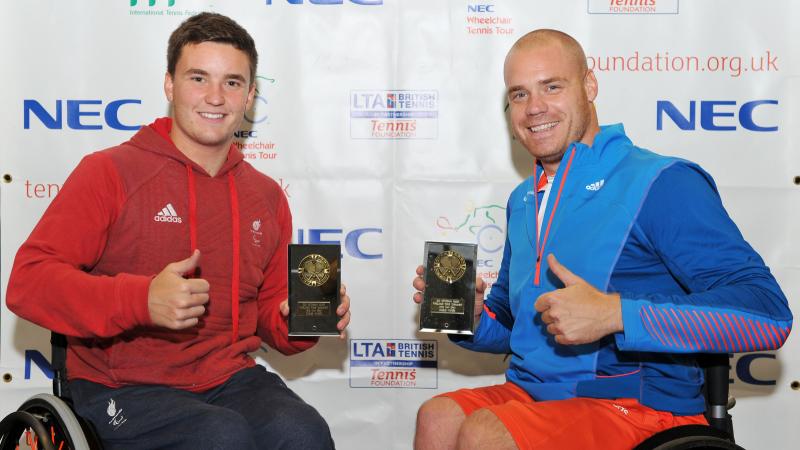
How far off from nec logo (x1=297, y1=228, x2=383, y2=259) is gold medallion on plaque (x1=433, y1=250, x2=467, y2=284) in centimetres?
95

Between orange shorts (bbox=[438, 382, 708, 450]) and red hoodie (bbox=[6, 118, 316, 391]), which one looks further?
red hoodie (bbox=[6, 118, 316, 391])

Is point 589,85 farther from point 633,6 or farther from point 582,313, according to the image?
point 633,6

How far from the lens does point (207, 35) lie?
83.6 inches

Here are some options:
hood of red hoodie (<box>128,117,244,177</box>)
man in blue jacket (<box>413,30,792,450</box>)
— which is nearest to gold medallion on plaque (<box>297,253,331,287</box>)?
man in blue jacket (<box>413,30,792,450</box>)

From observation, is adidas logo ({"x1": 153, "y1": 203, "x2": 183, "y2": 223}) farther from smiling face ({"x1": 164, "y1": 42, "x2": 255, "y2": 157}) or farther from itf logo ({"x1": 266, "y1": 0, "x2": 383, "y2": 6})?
itf logo ({"x1": 266, "y1": 0, "x2": 383, "y2": 6})

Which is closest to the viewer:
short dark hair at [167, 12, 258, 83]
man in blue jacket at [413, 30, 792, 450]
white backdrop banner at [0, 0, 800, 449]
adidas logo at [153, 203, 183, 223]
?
man in blue jacket at [413, 30, 792, 450]

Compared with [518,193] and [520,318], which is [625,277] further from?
[518,193]

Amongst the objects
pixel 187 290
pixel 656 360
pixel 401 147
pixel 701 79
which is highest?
pixel 701 79

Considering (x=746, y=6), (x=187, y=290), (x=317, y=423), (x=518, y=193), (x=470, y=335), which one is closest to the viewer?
(x=187, y=290)

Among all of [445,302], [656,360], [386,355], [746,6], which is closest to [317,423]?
[445,302]

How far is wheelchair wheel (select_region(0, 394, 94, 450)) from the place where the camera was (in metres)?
1.66

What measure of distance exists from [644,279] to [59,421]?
1.33 meters

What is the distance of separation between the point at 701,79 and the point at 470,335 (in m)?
1.41

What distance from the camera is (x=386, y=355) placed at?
2.90 meters
